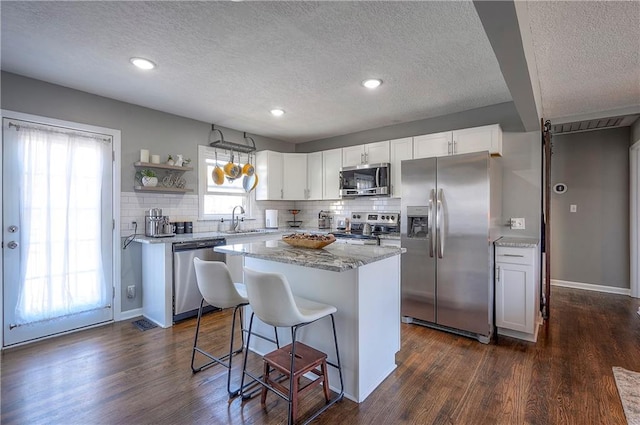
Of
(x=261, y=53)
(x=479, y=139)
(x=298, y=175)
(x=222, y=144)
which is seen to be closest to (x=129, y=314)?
(x=222, y=144)

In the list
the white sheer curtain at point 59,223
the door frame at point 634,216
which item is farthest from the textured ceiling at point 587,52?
the white sheer curtain at point 59,223

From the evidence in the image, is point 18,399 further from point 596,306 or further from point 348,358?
point 596,306

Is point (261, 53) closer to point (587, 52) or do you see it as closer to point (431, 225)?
point (431, 225)

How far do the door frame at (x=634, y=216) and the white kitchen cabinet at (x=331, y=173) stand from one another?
3.83 metres

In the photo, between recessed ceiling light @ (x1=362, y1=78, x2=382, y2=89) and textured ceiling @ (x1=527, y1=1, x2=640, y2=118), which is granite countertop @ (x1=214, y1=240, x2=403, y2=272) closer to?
recessed ceiling light @ (x1=362, y1=78, x2=382, y2=89)

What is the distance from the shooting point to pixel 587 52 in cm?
234

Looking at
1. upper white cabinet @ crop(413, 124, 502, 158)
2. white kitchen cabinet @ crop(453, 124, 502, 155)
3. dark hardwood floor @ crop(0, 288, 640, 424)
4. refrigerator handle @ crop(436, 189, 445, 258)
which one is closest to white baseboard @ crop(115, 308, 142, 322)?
dark hardwood floor @ crop(0, 288, 640, 424)

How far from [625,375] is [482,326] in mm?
947

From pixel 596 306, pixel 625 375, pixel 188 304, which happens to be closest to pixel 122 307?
pixel 188 304

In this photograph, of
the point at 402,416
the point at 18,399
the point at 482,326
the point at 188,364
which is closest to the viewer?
the point at 402,416

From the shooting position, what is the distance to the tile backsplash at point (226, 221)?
3475mm

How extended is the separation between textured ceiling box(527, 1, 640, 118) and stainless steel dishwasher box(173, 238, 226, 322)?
345cm

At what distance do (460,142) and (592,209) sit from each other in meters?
2.76

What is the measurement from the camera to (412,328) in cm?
320
